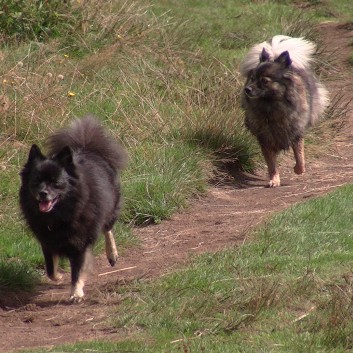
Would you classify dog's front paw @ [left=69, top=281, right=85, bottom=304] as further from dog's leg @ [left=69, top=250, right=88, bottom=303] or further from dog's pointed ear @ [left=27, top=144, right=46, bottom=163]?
dog's pointed ear @ [left=27, top=144, right=46, bottom=163]

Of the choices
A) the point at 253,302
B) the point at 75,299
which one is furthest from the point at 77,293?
the point at 253,302

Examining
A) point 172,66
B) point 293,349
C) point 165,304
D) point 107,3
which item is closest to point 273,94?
point 172,66

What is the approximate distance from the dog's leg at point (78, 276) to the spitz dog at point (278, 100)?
447cm

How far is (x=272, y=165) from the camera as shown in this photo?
12.0 m

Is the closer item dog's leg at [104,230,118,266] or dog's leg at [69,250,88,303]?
dog's leg at [69,250,88,303]

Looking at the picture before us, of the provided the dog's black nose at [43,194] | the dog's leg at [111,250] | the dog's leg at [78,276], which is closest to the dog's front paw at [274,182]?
the dog's leg at [111,250]

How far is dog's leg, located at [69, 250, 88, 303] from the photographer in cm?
767

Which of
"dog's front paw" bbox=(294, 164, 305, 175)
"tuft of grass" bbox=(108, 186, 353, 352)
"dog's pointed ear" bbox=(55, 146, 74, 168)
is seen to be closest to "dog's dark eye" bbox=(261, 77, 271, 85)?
"dog's front paw" bbox=(294, 164, 305, 175)

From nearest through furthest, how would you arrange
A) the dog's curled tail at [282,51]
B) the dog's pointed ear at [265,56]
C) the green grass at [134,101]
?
the green grass at [134,101]
the dog's pointed ear at [265,56]
the dog's curled tail at [282,51]

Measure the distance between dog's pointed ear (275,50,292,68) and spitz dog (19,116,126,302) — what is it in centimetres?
437

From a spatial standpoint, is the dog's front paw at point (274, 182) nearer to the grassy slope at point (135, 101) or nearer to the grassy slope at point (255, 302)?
the grassy slope at point (135, 101)

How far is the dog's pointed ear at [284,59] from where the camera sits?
477 inches

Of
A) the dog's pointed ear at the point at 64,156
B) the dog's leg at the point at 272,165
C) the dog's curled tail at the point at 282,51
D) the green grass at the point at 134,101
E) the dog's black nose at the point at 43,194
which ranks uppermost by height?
the dog's pointed ear at the point at 64,156

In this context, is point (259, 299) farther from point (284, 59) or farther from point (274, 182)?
point (284, 59)
